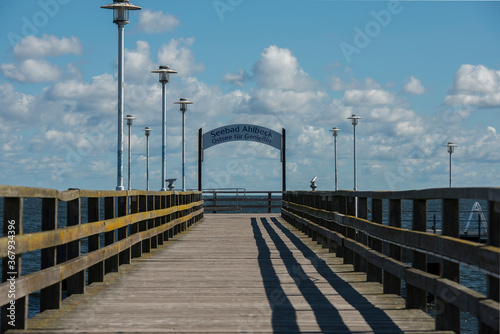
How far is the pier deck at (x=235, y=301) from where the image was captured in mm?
6652

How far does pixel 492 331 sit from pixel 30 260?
42.7 meters

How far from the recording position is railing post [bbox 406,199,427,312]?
695 cm

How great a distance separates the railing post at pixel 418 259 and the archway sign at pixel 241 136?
32.0 m

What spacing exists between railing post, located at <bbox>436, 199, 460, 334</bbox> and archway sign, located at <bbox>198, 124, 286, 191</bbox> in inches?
1311

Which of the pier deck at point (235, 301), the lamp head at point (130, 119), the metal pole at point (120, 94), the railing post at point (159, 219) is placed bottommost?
the pier deck at point (235, 301)

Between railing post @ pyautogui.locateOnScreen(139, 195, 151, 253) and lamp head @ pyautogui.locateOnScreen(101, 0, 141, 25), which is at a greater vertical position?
lamp head @ pyautogui.locateOnScreen(101, 0, 141, 25)

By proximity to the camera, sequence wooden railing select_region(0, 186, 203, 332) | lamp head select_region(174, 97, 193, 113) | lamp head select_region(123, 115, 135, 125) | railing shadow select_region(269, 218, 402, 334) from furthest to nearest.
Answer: lamp head select_region(123, 115, 135, 125)
lamp head select_region(174, 97, 193, 113)
railing shadow select_region(269, 218, 402, 334)
wooden railing select_region(0, 186, 203, 332)

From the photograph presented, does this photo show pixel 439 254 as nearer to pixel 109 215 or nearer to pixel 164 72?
pixel 109 215

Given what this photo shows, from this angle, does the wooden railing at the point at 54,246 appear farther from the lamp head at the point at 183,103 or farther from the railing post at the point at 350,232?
the lamp head at the point at 183,103

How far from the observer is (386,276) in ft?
28.1

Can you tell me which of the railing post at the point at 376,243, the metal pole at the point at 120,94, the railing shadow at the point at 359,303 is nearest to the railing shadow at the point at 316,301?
the railing shadow at the point at 359,303

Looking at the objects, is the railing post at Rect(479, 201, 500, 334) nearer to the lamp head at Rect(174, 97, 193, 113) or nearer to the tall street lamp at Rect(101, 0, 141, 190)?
the tall street lamp at Rect(101, 0, 141, 190)

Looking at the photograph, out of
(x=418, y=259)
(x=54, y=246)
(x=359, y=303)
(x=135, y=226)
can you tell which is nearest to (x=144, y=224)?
(x=135, y=226)

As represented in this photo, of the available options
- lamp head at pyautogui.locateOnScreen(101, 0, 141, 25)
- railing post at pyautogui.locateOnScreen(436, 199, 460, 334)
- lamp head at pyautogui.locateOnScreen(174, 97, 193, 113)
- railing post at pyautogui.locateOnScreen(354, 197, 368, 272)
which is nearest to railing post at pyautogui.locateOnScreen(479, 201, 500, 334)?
railing post at pyautogui.locateOnScreen(436, 199, 460, 334)
